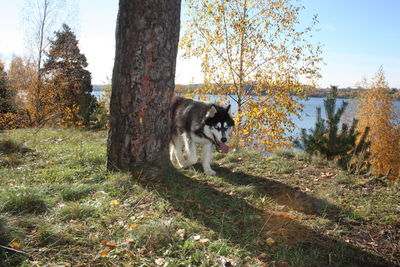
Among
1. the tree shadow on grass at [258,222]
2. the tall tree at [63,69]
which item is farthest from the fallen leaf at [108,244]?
the tall tree at [63,69]

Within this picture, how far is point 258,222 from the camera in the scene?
134 inches

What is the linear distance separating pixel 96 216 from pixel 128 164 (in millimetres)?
1508

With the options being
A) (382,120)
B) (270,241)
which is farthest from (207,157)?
(382,120)

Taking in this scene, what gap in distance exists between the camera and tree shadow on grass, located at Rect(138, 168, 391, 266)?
2.79 m

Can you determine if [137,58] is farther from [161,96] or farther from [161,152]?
[161,152]

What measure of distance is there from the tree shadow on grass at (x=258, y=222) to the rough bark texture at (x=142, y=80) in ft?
2.21

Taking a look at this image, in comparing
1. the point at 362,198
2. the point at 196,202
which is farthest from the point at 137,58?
the point at 362,198

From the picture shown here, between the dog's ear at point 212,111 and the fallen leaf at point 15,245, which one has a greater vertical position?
the dog's ear at point 212,111

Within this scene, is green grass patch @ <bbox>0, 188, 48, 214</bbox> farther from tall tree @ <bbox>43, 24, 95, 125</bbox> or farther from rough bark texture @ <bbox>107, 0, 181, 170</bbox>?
tall tree @ <bbox>43, 24, 95, 125</bbox>

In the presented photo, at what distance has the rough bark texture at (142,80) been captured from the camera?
170 inches

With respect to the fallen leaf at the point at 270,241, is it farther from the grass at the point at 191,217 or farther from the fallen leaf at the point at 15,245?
the fallen leaf at the point at 15,245

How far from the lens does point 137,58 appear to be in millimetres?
4355

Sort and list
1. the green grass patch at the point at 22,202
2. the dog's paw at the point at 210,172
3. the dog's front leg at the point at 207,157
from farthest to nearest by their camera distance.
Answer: the dog's front leg at the point at 207,157 < the dog's paw at the point at 210,172 < the green grass patch at the point at 22,202

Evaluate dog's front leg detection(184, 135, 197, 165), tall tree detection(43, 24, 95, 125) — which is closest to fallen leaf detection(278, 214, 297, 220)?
dog's front leg detection(184, 135, 197, 165)
